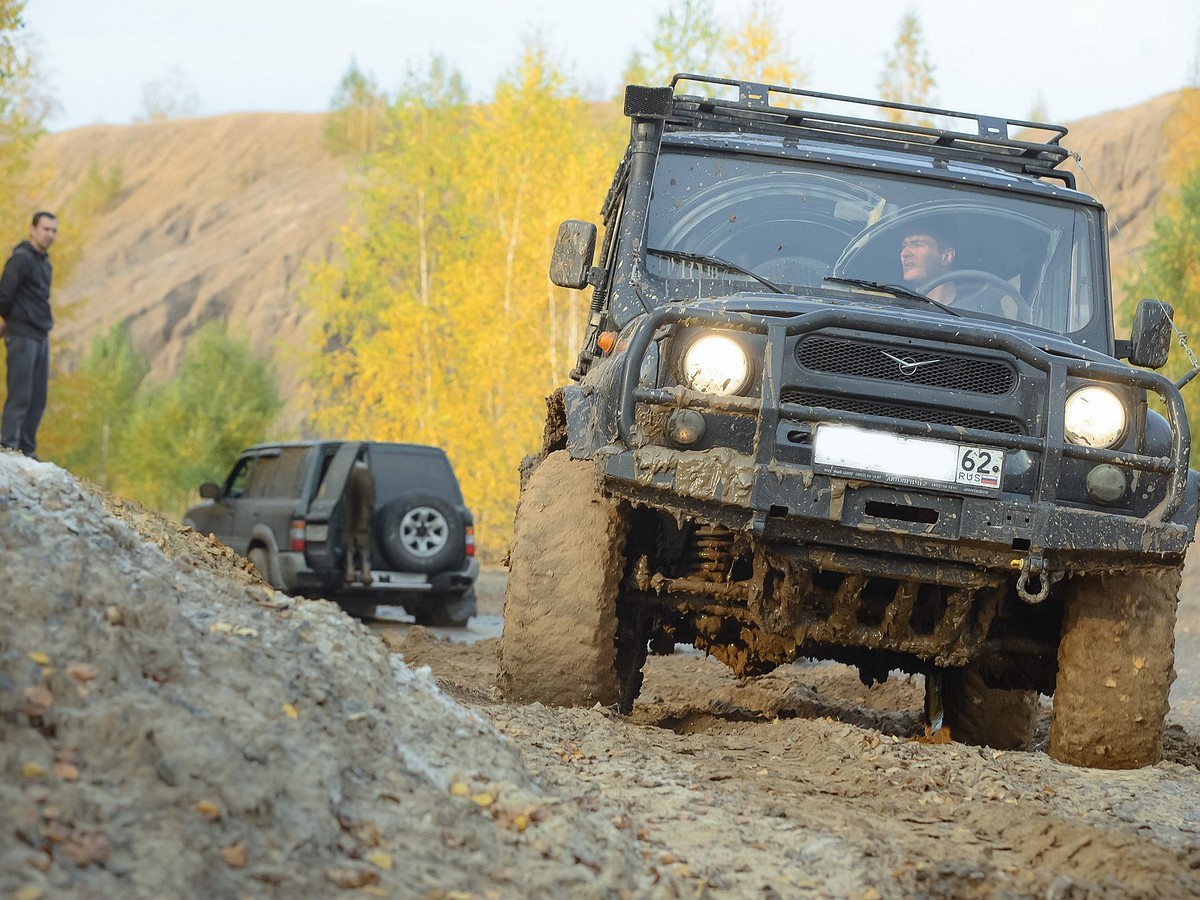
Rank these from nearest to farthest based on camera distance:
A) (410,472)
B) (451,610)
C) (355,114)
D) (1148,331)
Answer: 1. (1148,331)
2. (451,610)
3. (410,472)
4. (355,114)

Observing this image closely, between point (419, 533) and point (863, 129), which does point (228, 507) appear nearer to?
point (419, 533)

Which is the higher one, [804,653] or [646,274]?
[646,274]

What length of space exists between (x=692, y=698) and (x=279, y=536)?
7.12 m

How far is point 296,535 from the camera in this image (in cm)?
1496

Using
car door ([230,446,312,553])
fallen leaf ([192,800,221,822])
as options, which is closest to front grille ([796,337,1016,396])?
fallen leaf ([192,800,221,822])

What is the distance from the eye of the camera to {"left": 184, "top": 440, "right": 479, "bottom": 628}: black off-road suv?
584 inches

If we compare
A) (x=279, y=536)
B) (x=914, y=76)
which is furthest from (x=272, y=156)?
(x=279, y=536)

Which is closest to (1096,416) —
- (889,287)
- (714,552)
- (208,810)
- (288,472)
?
(889,287)

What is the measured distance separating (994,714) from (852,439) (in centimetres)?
282

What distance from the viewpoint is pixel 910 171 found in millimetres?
6926

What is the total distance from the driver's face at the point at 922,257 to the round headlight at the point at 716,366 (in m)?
1.33

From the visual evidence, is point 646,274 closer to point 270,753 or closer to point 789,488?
point 789,488

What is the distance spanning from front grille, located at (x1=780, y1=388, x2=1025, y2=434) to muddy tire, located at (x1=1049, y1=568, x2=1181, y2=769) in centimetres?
84

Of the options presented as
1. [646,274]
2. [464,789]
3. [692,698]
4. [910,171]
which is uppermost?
[910,171]
